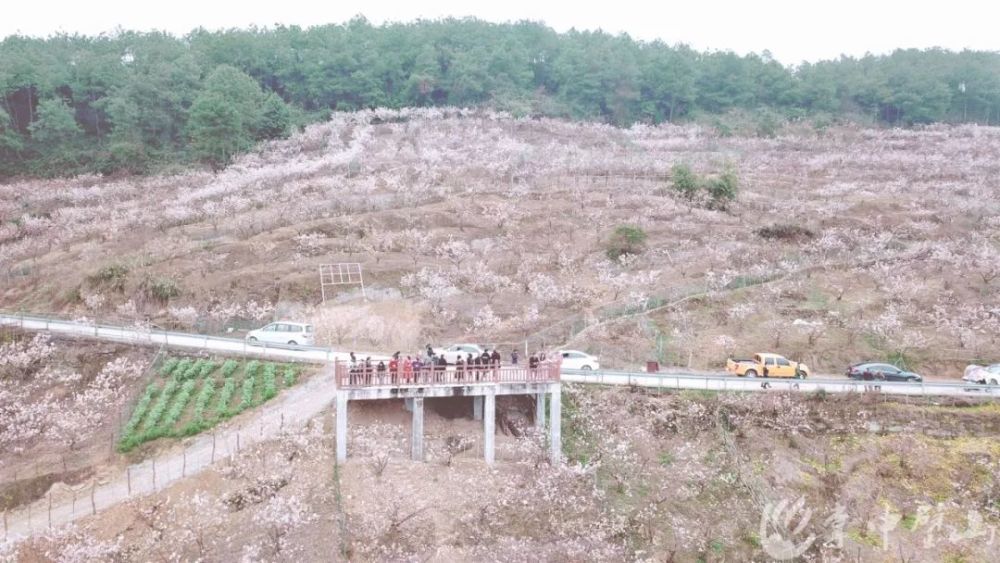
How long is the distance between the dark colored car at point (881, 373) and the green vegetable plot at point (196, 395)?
2616cm

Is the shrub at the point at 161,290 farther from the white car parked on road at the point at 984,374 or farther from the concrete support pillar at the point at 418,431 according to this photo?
the white car parked on road at the point at 984,374

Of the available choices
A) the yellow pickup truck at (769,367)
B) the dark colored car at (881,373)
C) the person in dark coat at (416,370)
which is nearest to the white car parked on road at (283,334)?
the person in dark coat at (416,370)

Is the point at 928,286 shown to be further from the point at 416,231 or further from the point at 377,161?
the point at 377,161

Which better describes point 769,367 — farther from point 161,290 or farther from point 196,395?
point 161,290

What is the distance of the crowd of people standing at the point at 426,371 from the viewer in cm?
2733

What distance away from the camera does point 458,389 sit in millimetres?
28250

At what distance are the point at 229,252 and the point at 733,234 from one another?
112 ft

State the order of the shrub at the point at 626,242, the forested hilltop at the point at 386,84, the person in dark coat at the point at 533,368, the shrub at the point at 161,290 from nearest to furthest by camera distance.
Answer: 1. the person in dark coat at the point at 533,368
2. the shrub at the point at 161,290
3. the shrub at the point at 626,242
4. the forested hilltop at the point at 386,84

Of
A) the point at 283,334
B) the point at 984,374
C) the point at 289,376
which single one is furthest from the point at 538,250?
the point at 984,374

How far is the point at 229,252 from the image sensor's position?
4647 cm

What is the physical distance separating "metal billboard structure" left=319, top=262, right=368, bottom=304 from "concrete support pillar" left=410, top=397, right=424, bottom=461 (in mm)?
15724

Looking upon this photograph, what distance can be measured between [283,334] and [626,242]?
78.8 feet

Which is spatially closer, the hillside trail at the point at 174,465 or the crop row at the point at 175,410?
the hillside trail at the point at 174,465

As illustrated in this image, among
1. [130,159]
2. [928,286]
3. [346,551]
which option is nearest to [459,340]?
[346,551]
